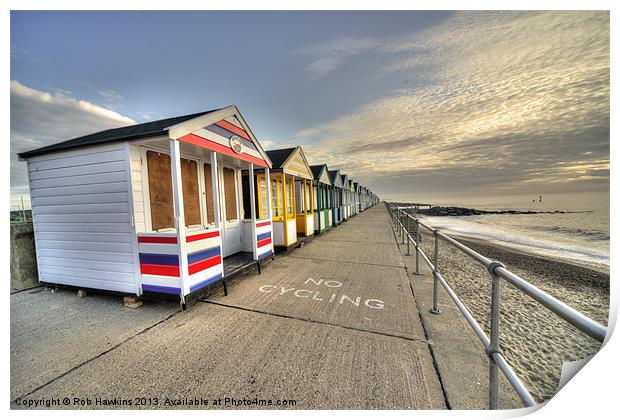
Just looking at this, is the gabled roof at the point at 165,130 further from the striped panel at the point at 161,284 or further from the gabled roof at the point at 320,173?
the gabled roof at the point at 320,173

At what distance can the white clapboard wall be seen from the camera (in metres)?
3.63

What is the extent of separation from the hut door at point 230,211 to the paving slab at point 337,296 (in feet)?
4.46

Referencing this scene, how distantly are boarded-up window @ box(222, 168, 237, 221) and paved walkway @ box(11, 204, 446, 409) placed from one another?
2.67m

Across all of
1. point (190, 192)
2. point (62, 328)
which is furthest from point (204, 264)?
point (190, 192)

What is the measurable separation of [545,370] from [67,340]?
582 cm

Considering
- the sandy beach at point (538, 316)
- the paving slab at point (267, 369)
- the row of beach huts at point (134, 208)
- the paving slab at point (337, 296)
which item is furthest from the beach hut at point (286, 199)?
the sandy beach at point (538, 316)

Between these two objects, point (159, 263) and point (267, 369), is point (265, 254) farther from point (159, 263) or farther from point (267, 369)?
point (267, 369)

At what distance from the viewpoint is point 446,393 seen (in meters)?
1.96

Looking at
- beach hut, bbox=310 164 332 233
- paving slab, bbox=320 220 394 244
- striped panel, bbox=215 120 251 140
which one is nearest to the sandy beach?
paving slab, bbox=320 220 394 244

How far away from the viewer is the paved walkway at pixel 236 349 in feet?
6.64

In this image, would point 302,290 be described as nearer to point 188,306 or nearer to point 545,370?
point 188,306

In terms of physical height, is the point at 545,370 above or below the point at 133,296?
below

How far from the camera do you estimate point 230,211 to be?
6.36 m

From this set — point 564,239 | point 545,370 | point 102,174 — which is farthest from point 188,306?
point 564,239
